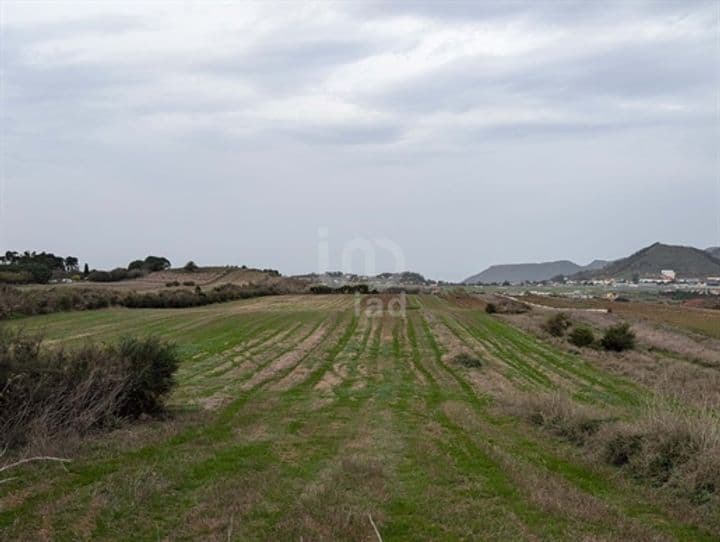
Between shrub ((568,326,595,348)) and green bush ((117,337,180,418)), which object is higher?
green bush ((117,337,180,418))

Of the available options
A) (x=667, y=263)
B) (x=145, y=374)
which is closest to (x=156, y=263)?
(x=145, y=374)

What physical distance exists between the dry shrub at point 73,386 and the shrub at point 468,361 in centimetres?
1388

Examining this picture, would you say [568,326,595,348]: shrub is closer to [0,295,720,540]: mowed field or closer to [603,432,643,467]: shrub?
[0,295,720,540]: mowed field

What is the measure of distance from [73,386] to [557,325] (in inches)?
1285

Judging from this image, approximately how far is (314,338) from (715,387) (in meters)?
19.4

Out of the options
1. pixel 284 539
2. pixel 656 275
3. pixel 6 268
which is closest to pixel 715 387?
pixel 284 539

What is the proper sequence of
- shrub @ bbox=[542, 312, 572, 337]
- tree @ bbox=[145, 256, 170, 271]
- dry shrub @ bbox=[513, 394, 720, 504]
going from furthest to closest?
tree @ bbox=[145, 256, 170, 271]
shrub @ bbox=[542, 312, 572, 337]
dry shrub @ bbox=[513, 394, 720, 504]

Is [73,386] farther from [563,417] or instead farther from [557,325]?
[557,325]

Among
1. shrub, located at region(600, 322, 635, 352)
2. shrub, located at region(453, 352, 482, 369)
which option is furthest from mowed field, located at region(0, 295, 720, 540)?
shrub, located at region(600, 322, 635, 352)

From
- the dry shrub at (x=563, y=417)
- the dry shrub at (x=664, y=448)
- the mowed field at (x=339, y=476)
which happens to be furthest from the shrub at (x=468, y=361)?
the dry shrub at (x=664, y=448)

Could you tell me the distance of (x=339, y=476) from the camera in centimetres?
823

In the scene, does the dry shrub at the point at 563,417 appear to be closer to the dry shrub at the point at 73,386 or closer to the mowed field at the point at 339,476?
the mowed field at the point at 339,476

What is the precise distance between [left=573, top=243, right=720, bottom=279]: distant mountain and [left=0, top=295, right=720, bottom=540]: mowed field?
491 ft

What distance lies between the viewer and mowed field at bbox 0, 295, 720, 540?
632 cm
